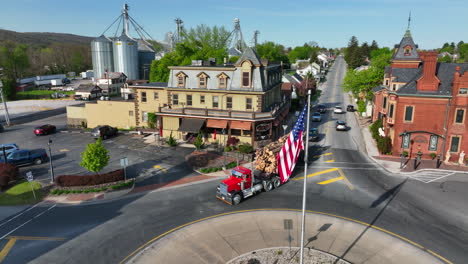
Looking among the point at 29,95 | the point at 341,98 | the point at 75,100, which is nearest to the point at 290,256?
the point at 341,98

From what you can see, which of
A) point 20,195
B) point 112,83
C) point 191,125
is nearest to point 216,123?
point 191,125

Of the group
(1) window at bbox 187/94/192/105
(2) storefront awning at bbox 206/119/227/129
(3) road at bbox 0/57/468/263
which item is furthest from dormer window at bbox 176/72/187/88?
(3) road at bbox 0/57/468/263

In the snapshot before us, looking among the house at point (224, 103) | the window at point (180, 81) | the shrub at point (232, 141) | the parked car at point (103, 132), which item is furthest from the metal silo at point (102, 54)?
the shrub at point (232, 141)

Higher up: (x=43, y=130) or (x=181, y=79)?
(x=181, y=79)

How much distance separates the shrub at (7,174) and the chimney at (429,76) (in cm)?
4334

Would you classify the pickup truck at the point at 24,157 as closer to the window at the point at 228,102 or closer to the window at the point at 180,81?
the window at the point at 180,81

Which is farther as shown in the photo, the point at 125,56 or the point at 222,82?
the point at 125,56

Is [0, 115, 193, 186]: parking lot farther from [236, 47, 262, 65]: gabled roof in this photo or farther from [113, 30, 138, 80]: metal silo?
[113, 30, 138, 80]: metal silo

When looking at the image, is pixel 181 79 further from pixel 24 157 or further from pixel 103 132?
pixel 24 157

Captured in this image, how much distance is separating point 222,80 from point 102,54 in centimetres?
8672

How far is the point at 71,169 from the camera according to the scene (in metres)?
31.8

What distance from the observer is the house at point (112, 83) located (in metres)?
92.3

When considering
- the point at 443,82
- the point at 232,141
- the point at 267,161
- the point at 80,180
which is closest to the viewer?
the point at 80,180

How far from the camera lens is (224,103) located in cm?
4081
